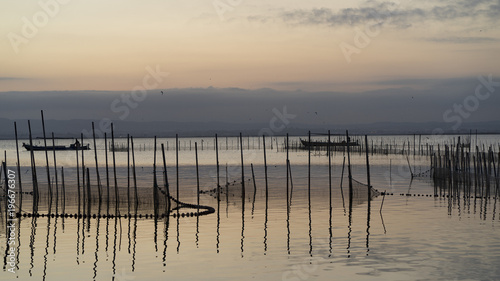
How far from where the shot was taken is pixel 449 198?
2252cm

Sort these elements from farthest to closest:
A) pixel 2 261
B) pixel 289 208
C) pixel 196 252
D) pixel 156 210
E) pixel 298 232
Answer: pixel 289 208 → pixel 156 210 → pixel 298 232 → pixel 196 252 → pixel 2 261

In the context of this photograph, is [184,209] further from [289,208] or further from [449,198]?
[449,198]

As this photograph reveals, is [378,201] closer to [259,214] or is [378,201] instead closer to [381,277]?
[259,214]

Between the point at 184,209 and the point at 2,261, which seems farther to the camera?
the point at 184,209

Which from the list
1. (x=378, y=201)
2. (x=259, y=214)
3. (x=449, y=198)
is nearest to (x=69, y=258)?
(x=259, y=214)

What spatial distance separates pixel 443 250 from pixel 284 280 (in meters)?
4.02

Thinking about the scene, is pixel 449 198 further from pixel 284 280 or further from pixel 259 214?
pixel 284 280

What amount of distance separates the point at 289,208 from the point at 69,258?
29.7ft

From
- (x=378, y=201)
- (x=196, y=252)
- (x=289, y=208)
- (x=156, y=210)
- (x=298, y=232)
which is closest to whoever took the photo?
(x=196, y=252)

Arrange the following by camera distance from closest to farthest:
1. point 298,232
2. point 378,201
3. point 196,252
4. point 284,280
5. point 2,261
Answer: point 284,280, point 2,261, point 196,252, point 298,232, point 378,201

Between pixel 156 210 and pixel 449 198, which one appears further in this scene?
pixel 449 198

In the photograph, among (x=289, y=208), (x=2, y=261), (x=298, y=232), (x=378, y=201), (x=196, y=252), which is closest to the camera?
(x=2, y=261)

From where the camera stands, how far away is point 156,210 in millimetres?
19141

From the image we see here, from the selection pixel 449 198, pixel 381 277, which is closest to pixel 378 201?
pixel 449 198
